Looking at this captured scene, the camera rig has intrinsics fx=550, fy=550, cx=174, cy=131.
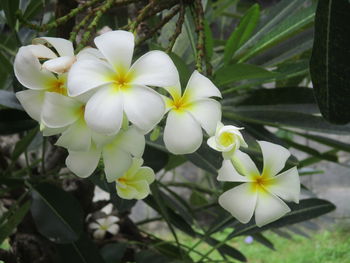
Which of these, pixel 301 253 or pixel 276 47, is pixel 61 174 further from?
pixel 301 253

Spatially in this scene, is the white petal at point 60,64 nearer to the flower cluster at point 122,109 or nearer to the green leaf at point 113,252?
the flower cluster at point 122,109

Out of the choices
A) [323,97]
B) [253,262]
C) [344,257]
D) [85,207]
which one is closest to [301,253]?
[253,262]

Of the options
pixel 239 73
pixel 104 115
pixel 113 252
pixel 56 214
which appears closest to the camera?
pixel 104 115

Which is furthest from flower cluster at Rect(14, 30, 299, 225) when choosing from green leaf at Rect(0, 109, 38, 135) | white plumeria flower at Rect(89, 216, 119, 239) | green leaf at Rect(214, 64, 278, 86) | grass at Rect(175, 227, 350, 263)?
grass at Rect(175, 227, 350, 263)

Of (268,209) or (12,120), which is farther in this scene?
(12,120)

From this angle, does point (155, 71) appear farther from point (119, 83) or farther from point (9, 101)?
point (9, 101)

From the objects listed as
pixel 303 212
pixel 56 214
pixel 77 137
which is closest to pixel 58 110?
pixel 77 137
